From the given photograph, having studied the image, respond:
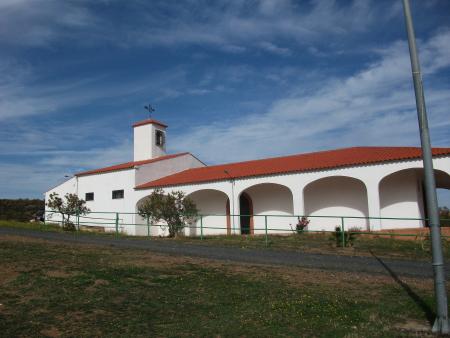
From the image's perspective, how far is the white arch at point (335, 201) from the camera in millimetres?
18719

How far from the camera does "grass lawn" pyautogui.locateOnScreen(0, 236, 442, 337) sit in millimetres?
5754

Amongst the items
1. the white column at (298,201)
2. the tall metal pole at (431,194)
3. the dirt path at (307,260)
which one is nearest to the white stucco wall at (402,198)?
the white column at (298,201)

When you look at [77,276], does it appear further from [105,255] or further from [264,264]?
[264,264]

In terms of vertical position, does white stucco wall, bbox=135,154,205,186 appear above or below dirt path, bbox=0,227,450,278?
above

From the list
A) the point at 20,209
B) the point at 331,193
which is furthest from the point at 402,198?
the point at 20,209

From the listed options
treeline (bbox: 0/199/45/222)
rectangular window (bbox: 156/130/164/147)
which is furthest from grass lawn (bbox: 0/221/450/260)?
treeline (bbox: 0/199/45/222)

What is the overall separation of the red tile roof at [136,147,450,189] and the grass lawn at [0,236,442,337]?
9.19 m

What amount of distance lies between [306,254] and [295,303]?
235 inches

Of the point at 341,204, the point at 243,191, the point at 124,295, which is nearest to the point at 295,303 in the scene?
the point at 124,295

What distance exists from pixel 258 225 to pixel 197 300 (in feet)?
47.2

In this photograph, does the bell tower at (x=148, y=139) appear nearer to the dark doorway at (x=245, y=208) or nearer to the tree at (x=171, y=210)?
the dark doorway at (x=245, y=208)

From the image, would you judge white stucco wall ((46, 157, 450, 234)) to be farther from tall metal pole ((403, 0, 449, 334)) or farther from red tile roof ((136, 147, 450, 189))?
tall metal pole ((403, 0, 449, 334))

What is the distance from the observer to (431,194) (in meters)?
5.84

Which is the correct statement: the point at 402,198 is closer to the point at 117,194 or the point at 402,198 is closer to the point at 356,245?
the point at 356,245
